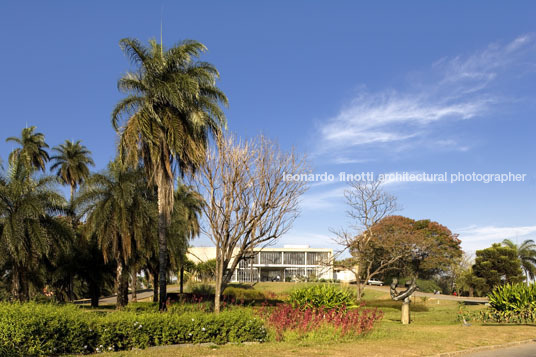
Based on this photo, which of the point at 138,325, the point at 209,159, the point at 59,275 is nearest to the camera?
the point at 138,325

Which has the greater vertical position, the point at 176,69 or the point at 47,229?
the point at 176,69

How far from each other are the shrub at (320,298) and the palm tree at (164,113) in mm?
9365

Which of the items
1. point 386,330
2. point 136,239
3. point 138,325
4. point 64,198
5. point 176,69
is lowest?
point 386,330

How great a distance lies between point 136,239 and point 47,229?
535cm

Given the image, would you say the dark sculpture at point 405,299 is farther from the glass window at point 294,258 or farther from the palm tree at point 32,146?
the glass window at point 294,258

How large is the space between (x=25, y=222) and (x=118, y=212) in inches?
212

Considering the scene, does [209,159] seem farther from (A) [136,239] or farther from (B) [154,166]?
(A) [136,239]

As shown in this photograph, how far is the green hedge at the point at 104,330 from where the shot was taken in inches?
384

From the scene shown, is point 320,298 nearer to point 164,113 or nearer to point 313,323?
point 313,323

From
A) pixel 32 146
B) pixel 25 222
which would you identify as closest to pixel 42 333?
pixel 25 222

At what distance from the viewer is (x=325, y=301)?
17.2 meters

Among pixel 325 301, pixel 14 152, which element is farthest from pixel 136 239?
pixel 14 152

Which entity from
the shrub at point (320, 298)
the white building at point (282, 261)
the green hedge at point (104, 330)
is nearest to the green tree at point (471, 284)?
the white building at point (282, 261)

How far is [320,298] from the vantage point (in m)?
17.5
